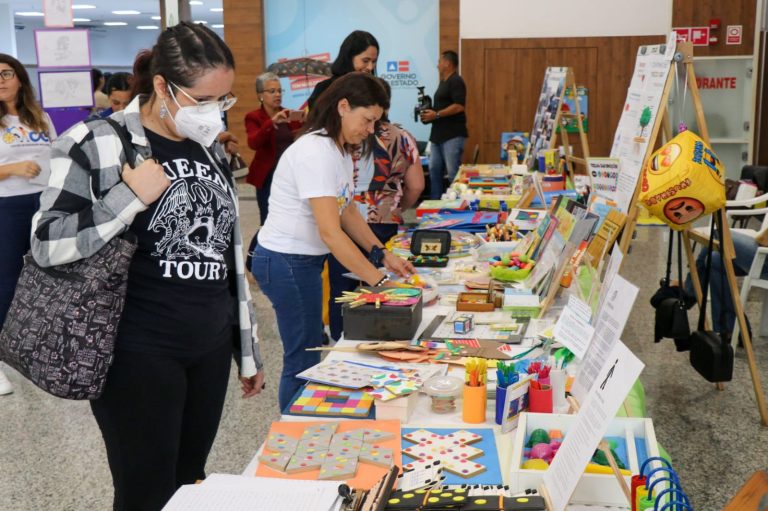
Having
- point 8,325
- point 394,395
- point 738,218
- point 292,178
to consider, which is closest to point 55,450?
point 292,178

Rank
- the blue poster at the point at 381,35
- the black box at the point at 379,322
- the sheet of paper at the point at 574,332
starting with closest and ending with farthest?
the sheet of paper at the point at 574,332 < the black box at the point at 379,322 < the blue poster at the point at 381,35

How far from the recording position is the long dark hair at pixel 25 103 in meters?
4.20

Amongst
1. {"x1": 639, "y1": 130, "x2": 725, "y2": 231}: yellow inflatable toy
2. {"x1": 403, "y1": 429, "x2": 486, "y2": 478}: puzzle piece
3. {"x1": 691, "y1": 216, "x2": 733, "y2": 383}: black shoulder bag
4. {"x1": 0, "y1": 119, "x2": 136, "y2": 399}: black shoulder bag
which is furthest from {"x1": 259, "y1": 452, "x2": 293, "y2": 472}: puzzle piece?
{"x1": 691, "y1": 216, "x2": 733, "y2": 383}: black shoulder bag

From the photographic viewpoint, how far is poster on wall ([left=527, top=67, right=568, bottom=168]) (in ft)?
20.9

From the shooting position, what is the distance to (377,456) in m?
1.68

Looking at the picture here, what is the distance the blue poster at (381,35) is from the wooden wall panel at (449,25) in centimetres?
17

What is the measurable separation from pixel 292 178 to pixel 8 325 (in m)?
1.27

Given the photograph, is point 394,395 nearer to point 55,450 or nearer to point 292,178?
point 292,178

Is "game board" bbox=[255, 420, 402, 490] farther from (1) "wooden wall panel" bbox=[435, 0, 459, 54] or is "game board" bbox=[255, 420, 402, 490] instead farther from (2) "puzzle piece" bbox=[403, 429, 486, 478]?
(1) "wooden wall panel" bbox=[435, 0, 459, 54]

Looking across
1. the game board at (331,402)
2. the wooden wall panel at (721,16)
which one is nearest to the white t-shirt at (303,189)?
the game board at (331,402)

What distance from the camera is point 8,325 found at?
175cm

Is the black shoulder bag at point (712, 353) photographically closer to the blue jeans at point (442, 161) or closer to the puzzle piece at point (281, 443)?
the puzzle piece at point (281, 443)

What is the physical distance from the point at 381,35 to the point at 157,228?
A: 9146 millimetres

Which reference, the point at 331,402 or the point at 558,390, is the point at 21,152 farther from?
the point at 558,390
